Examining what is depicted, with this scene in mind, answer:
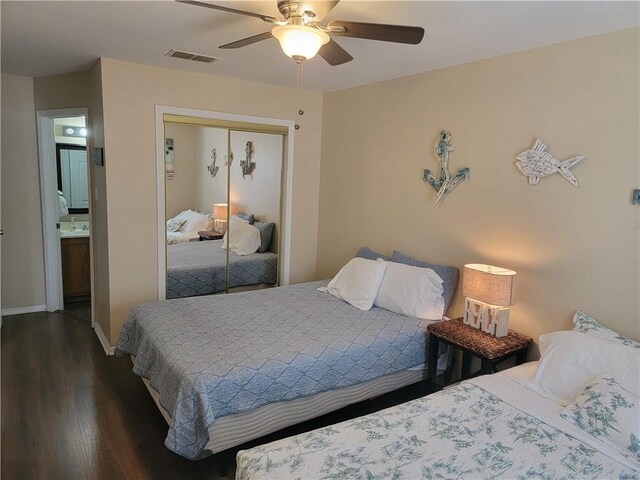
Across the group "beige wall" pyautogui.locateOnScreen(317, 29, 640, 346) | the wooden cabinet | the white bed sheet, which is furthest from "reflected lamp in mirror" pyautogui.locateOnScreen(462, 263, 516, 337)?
the wooden cabinet

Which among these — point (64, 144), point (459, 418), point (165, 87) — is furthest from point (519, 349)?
point (64, 144)

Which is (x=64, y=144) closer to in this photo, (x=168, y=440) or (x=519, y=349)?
(x=168, y=440)

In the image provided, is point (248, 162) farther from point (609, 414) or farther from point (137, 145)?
point (609, 414)

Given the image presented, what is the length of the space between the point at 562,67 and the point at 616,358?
164 centimetres

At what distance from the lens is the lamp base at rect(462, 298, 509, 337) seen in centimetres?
269

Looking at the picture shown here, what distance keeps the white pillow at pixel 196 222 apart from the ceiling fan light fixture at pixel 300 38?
7.94ft

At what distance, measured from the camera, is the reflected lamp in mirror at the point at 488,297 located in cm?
Answer: 258

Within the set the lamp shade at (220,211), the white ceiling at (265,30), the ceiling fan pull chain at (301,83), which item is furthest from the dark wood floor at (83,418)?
the ceiling fan pull chain at (301,83)

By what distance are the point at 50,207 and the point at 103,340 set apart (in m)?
1.60

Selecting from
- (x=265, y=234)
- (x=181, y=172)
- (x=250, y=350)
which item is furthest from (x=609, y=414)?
(x=181, y=172)

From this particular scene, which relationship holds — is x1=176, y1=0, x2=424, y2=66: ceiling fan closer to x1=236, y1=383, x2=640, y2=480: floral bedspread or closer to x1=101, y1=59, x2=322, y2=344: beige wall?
x1=101, y1=59, x2=322, y2=344: beige wall

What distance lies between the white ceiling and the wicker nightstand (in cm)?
179

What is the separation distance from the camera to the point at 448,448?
1691mm

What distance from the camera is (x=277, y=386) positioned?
2.27 metres
